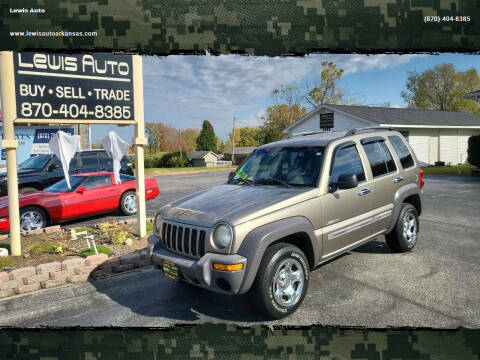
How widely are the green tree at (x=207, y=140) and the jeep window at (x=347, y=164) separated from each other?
61888 mm

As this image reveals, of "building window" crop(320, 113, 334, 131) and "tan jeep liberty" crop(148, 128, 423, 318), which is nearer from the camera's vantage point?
"tan jeep liberty" crop(148, 128, 423, 318)

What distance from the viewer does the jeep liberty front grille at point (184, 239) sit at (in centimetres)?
347

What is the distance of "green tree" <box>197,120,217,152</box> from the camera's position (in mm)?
65875

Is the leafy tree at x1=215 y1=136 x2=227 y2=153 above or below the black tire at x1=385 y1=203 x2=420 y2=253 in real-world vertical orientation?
above

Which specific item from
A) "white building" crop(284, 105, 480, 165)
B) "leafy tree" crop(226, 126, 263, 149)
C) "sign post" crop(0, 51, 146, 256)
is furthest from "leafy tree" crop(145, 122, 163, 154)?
"sign post" crop(0, 51, 146, 256)

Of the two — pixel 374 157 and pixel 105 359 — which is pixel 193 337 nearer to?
pixel 105 359

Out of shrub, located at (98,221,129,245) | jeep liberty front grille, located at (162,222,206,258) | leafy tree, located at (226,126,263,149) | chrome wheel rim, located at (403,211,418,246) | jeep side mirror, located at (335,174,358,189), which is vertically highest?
leafy tree, located at (226,126,263,149)

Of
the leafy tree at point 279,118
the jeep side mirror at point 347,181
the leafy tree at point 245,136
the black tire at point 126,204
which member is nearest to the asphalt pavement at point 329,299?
the jeep side mirror at point 347,181

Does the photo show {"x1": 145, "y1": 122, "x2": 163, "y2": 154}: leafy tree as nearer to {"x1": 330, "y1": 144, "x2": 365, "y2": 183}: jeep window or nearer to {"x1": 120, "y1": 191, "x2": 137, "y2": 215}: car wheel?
{"x1": 120, "y1": 191, "x2": 137, "y2": 215}: car wheel

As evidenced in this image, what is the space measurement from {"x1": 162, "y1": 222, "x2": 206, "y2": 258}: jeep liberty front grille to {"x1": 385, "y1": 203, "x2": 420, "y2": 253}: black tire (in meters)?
3.23

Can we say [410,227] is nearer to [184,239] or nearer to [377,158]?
[377,158]

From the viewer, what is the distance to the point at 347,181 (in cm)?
397

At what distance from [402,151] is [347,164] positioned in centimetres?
158

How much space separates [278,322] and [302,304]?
486 mm
